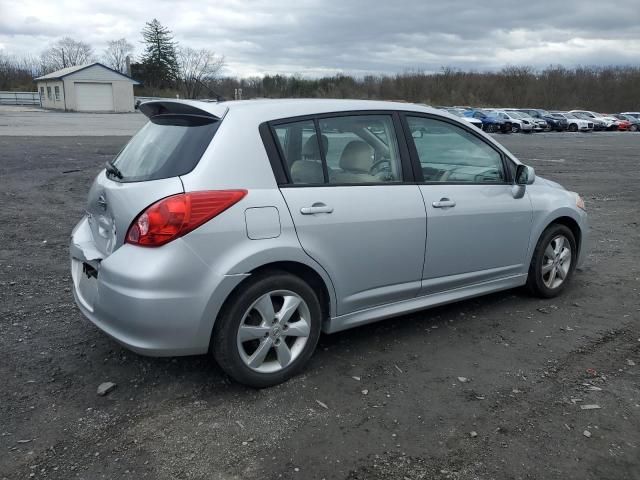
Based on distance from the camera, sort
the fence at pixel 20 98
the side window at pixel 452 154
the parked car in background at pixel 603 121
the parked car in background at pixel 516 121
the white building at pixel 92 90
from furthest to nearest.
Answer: the fence at pixel 20 98 < the white building at pixel 92 90 < the parked car in background at pixel 603 121 < the parked car in background at pixel 516 121 < the side window at pixel 452 154

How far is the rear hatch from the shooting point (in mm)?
3197

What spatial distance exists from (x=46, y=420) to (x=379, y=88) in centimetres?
7970

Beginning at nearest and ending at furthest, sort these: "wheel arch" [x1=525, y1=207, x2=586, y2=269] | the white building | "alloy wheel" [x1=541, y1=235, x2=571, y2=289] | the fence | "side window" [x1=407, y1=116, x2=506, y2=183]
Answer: "side window" [x1=407, y1=116, x2=506, y2=183] → "wheel arch" [x1=525, y1=207, x2=586, y2=269] → "alloy wheel" [x1=541, y1=235, x2=571, y2=289] → the white building → the fence

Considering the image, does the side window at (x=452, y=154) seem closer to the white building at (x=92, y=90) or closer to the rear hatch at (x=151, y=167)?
the rear hatch at (x=151, y=167)

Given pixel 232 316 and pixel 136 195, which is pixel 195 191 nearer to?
pixel 136 195

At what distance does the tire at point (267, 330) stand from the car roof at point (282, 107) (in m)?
0.99

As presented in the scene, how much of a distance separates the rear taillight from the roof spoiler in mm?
580

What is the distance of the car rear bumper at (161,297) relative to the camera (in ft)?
9.94

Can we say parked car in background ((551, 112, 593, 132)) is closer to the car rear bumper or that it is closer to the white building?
the white building

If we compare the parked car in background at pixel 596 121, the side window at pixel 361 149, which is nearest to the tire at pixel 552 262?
the side window at pixel 361 149

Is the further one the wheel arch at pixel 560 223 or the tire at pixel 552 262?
the tire at pixel 552 262

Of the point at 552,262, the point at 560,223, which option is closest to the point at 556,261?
the point at 552,262

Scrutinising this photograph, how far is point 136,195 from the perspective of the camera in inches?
126

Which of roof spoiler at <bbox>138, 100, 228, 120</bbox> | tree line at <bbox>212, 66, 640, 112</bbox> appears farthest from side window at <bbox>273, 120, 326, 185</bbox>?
tree line at <bbox>212, 66, 640, 112</bbox>
